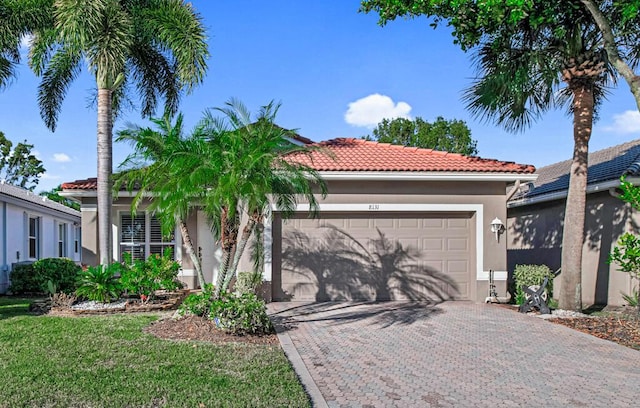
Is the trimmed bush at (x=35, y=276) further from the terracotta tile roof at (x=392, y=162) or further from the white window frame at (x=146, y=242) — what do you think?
the terracotta tile roof at (x=392, y=162)

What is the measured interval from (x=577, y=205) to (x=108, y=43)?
10.9m

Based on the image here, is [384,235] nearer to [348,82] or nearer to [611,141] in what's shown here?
[348,82]

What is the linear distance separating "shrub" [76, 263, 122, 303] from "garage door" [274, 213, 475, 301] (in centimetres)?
364

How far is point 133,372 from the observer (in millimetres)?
6105

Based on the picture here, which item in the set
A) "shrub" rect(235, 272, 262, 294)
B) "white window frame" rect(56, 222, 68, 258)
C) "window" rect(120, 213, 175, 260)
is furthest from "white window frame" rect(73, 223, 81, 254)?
"shrub" rect(235, 272, 262, 294)

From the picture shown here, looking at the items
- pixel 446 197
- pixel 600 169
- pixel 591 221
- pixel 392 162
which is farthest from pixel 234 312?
pixel 600 169

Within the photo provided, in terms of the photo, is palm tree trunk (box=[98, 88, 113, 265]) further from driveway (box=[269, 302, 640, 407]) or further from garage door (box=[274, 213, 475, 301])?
driveway (box=[269, 302, 640, 407])

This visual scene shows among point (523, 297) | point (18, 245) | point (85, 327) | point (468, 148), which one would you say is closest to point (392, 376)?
point (85, 327)

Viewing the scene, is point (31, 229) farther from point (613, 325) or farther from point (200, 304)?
point (613, 325)

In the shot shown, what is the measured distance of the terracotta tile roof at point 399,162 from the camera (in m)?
12.4

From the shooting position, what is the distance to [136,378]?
585cm

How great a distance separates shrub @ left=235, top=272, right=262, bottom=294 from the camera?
11.7 metres

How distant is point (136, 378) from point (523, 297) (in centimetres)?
917

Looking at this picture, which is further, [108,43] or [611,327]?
[108,43]
